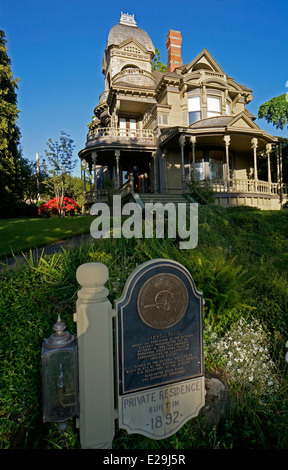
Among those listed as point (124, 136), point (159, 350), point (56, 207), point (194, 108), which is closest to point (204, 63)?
point (194, 108)

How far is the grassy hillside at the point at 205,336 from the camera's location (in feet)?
9.53

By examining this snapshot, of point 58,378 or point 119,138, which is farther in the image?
point 119,138

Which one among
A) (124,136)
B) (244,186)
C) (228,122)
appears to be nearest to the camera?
(228,122)

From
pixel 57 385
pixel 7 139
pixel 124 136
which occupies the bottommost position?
pixel 57 385

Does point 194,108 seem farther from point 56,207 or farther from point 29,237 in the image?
point 29,237

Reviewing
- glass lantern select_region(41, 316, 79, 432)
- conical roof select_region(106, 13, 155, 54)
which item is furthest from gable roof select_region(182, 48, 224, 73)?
glass lantern select_region(41, 316, 79, 432)

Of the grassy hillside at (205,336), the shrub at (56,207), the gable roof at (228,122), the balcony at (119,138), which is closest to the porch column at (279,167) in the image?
the gable roof at (228,122)

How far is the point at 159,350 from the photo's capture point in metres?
2.86

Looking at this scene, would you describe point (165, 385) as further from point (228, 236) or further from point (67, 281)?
point (228, 236)

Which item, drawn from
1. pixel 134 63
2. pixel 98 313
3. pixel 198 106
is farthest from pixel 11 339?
pixel 134 63

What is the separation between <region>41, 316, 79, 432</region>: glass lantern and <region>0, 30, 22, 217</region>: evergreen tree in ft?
72.1

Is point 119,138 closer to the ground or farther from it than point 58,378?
farther from it

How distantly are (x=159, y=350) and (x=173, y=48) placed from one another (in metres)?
27.2

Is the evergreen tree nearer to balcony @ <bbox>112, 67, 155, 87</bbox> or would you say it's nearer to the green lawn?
balcony @ <bbox>112, 67, 155, 87</bbox>
